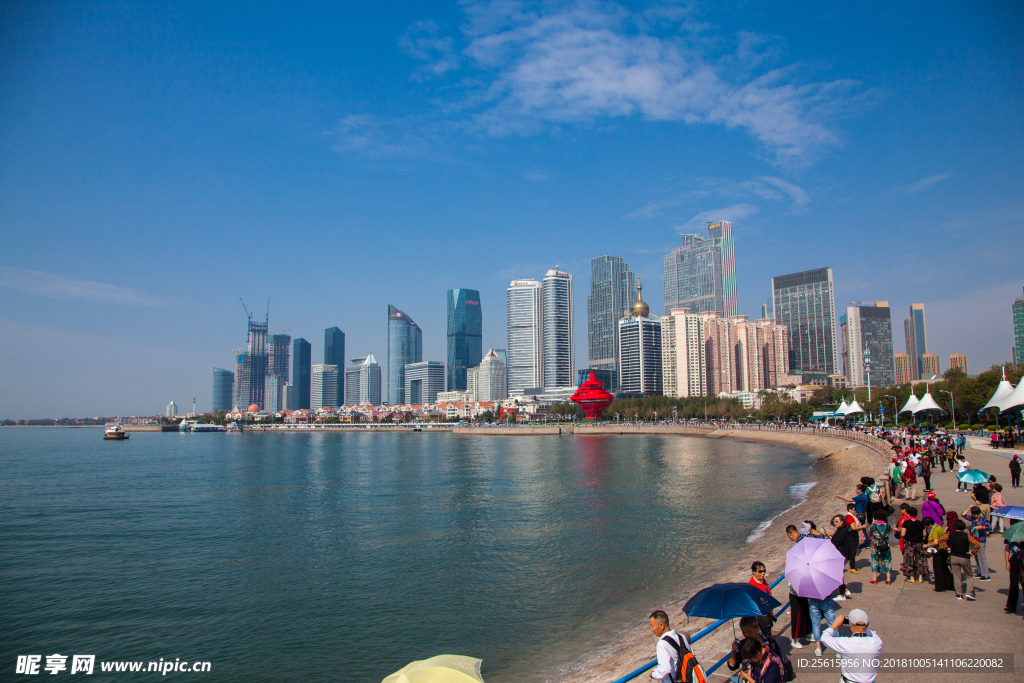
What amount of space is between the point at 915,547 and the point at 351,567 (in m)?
17.5

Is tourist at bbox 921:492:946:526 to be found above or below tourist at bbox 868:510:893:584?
above

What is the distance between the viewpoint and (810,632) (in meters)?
9.02

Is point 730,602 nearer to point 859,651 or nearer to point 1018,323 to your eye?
point 859,651

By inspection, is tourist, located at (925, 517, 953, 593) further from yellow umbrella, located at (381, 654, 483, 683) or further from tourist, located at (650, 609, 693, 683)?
yellow umbrella, located at (381, 654, 483, 683)

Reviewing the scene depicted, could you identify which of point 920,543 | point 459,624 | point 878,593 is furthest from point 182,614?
point 920,543

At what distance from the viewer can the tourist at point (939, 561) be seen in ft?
34.5

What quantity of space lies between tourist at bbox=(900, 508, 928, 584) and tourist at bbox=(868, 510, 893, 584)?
0.38m

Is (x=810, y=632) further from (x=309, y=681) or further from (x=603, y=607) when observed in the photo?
(x=309, y=681)

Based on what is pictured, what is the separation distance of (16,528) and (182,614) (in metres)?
21.0

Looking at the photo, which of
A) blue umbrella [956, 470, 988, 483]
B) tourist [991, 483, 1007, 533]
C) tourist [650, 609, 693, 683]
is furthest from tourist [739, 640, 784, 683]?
blue umbrella [956, 470, 988, 483]

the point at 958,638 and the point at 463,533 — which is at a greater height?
the point at 958,638

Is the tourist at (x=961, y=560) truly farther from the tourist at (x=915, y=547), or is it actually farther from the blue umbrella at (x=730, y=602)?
the blue umbrella at (x=730, y=602)

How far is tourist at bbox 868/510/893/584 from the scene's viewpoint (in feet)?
36.7

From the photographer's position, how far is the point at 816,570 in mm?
8180
